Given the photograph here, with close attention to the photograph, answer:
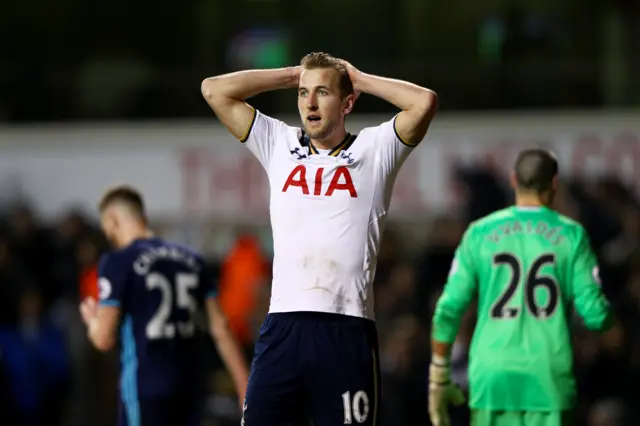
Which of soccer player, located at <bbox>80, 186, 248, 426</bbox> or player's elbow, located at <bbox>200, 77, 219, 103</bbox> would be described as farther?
soccer player, located at <bbox>80, 186, 248, 426</bbox>

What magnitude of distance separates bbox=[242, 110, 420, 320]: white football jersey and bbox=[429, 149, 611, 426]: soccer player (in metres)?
1.16

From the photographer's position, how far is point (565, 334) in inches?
293

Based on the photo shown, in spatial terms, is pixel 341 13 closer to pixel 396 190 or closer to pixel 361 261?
pixel 396 190

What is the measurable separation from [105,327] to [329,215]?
218 cm

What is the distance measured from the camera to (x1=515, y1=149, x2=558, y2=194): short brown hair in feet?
24.8

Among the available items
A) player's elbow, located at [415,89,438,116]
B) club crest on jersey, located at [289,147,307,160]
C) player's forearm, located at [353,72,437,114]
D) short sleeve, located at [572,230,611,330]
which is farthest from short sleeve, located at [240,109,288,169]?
short sleeve, located at [572,230,611,330]

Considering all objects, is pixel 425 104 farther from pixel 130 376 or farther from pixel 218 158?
pixel 218 158

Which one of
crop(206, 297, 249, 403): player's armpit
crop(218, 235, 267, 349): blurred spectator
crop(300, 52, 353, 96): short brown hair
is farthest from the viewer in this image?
crop(218, 235, 267, 349): blurred spectator

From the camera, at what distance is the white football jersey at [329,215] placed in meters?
6.26

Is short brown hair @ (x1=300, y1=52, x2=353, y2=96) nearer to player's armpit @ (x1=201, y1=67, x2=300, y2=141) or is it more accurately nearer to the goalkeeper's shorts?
player's armpit @ (x1=201, y1=67, x2=300, y2=141)

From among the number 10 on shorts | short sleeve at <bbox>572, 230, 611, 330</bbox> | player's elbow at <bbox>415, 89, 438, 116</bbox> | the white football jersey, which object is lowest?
the number 10 on shorts

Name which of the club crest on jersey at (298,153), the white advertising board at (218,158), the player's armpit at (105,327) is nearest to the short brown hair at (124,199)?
the player's armpit at (105,327)

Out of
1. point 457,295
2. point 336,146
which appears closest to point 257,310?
point 457,295

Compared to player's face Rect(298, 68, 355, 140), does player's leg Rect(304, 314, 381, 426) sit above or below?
below
